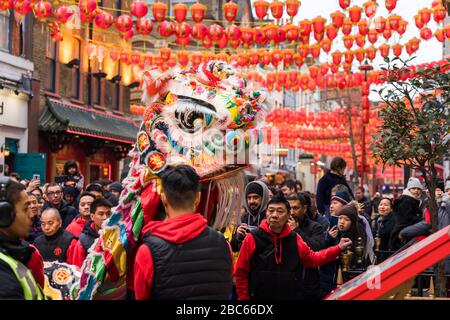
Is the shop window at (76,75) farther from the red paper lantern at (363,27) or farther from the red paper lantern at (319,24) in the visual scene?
the red paper lantern at (363,27)

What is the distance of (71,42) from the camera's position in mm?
24828

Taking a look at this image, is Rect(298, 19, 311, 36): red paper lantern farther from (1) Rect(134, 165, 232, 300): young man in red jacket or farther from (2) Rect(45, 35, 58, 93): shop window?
(1) Rect(134, 165, 232, 300): young man in red jacket

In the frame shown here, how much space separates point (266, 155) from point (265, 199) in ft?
5.35

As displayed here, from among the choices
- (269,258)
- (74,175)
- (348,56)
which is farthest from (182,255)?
(348,56)

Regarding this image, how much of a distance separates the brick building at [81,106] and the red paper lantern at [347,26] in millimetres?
8262

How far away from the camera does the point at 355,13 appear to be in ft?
60.1

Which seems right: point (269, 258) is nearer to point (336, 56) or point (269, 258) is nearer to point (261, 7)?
point (261, 7)

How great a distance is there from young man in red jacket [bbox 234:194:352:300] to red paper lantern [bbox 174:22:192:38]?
13761mm

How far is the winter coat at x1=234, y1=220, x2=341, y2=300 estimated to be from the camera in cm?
680

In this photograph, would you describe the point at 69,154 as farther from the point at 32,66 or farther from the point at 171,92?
the point at 171,92

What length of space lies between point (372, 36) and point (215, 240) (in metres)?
16.1

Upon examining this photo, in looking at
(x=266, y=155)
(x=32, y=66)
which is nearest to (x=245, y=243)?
(x=266, y=155)

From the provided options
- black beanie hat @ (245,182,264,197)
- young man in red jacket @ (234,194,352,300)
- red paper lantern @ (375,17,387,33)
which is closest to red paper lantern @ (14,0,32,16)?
red paper lantern @ (375,17,387,33)
